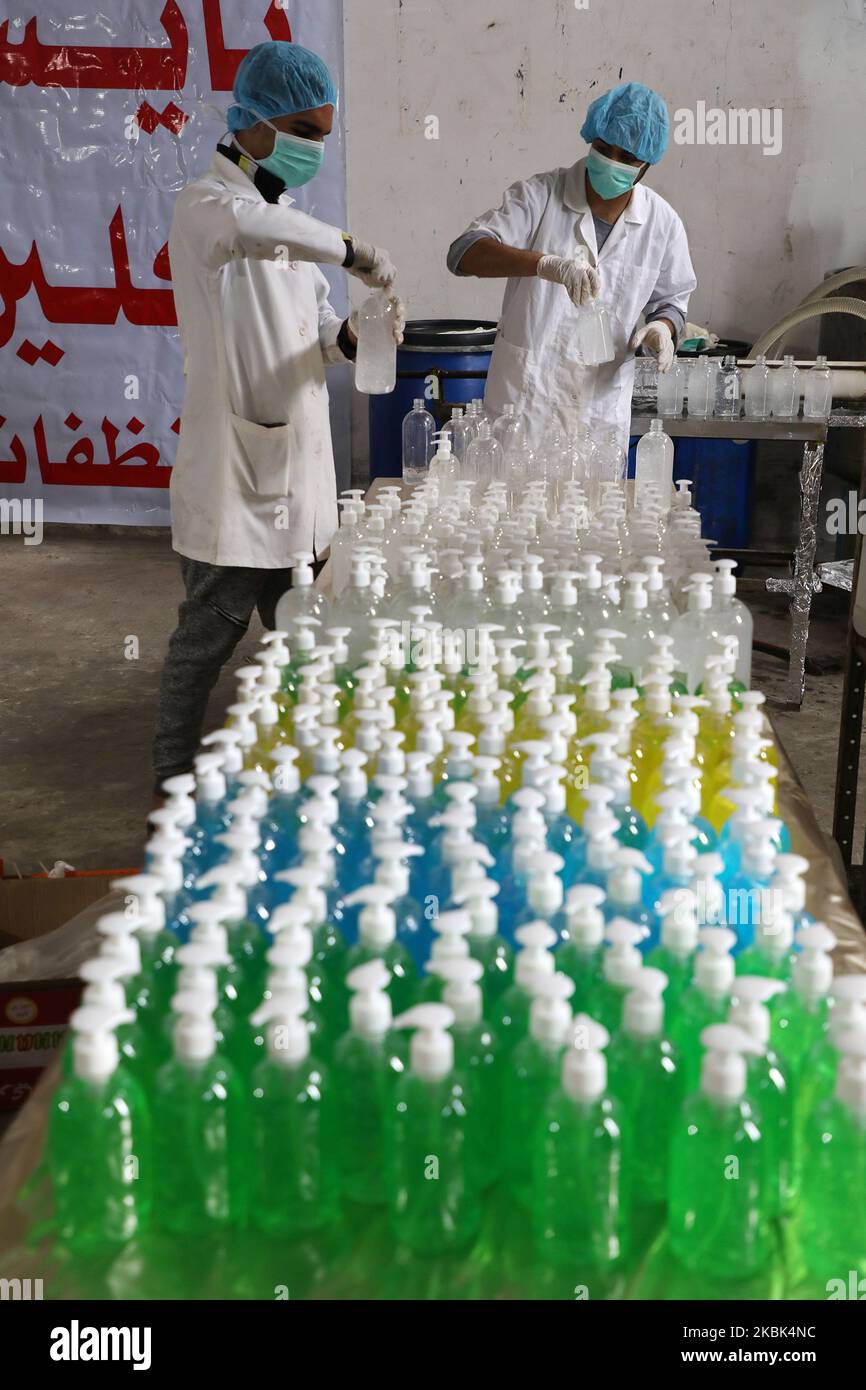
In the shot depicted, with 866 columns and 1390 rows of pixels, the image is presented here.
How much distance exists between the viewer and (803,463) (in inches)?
163

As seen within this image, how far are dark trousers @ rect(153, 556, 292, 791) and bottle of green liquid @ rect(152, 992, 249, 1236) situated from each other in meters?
2.15

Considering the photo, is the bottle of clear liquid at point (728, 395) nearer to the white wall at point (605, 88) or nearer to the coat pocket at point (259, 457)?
the white wall at point (605, 88)

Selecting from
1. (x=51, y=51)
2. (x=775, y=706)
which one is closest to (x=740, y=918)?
(x=775, y=706)

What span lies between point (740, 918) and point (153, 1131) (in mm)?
515

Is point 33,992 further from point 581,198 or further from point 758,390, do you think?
point 758,390

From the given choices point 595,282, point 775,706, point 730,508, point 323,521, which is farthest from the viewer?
point 730,508

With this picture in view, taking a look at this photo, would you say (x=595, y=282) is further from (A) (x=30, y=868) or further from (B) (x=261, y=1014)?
(B) (x=261, y=1014)

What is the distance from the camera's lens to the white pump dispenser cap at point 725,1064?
827 mm

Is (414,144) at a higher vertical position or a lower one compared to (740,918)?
higher

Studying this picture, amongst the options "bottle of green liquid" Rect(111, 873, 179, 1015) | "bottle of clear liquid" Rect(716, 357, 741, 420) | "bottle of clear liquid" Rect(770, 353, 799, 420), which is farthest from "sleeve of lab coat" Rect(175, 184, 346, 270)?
"bottle of clear liquid" Rect(770, 353, 799, 420)

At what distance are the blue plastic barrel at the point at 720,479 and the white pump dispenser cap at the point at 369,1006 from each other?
4.52m

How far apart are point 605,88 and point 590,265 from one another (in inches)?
113

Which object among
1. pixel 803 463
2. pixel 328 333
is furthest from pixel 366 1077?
pixel 803 463

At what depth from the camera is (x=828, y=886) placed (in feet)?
4.79
